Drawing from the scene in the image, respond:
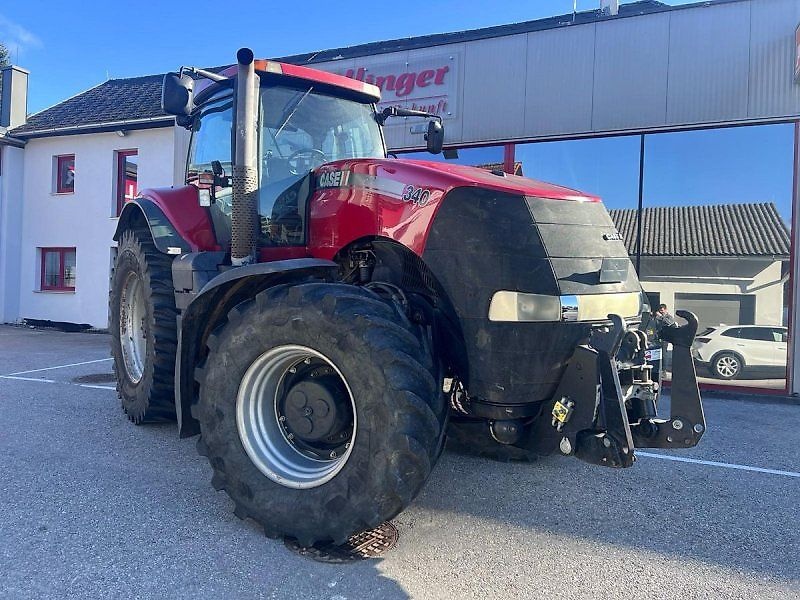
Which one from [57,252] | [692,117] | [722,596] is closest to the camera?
[722,596]

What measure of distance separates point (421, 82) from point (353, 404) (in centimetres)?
831

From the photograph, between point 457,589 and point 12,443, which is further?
point 12,443

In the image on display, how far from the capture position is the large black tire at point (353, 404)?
9.50 feet

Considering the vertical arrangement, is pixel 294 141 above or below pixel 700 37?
below

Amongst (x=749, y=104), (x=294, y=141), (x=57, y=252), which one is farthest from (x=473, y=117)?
(x=57, y=252)

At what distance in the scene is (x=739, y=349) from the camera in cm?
850

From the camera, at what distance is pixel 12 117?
54.1 ft

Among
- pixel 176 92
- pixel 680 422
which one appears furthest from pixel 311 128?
pixel 680 422

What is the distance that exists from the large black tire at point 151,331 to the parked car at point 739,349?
21.8 feet

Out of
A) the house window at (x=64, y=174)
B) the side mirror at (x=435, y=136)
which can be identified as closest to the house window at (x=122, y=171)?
the house window at (x=64, y=174)

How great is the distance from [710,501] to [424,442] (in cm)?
236

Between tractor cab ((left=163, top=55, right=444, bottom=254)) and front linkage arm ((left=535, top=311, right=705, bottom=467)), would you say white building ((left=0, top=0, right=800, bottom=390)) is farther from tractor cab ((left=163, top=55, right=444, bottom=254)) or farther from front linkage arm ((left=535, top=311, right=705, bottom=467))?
front linkage arm ((left=535, top=311, right=705, bottom=467))

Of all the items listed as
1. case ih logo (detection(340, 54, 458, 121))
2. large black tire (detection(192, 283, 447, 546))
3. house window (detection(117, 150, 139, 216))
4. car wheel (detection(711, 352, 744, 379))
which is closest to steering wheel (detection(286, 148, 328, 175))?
large black tire (detection(192, 283, 447, 546))

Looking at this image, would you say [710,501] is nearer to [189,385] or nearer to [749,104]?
[189,385]
